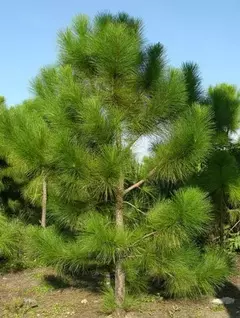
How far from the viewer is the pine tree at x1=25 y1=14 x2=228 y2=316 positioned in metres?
4.40

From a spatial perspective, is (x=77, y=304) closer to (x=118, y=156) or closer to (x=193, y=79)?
(x=118, y=156)

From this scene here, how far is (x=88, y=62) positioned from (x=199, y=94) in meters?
1.56

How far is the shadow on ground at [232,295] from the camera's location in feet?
16.7

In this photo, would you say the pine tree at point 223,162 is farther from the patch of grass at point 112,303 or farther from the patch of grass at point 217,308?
the patch of grass at point 112,303

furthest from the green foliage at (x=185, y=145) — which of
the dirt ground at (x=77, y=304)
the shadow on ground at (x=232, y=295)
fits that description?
the shadow on ground at (x=232, y=295)

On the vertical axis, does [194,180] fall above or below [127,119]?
below

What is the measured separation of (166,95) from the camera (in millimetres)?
4738

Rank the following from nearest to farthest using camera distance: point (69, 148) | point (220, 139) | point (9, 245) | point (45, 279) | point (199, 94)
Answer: point (69, 148) < point (199, 94) < point (220, 139) < point (45, 279) < point (9, 245)

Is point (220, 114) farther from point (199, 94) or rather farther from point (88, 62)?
point (88, 62)

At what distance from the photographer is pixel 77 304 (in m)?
5.49

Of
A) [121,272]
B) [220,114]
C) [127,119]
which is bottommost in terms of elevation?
[121,272]

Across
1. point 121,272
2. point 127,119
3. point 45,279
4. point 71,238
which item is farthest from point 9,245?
point 127,119

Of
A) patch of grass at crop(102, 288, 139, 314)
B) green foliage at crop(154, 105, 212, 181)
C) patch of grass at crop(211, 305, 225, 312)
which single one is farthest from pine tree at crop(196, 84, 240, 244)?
patch of grass at crop(102, 288, 139, 314)

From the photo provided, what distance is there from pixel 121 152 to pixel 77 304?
2.11m
